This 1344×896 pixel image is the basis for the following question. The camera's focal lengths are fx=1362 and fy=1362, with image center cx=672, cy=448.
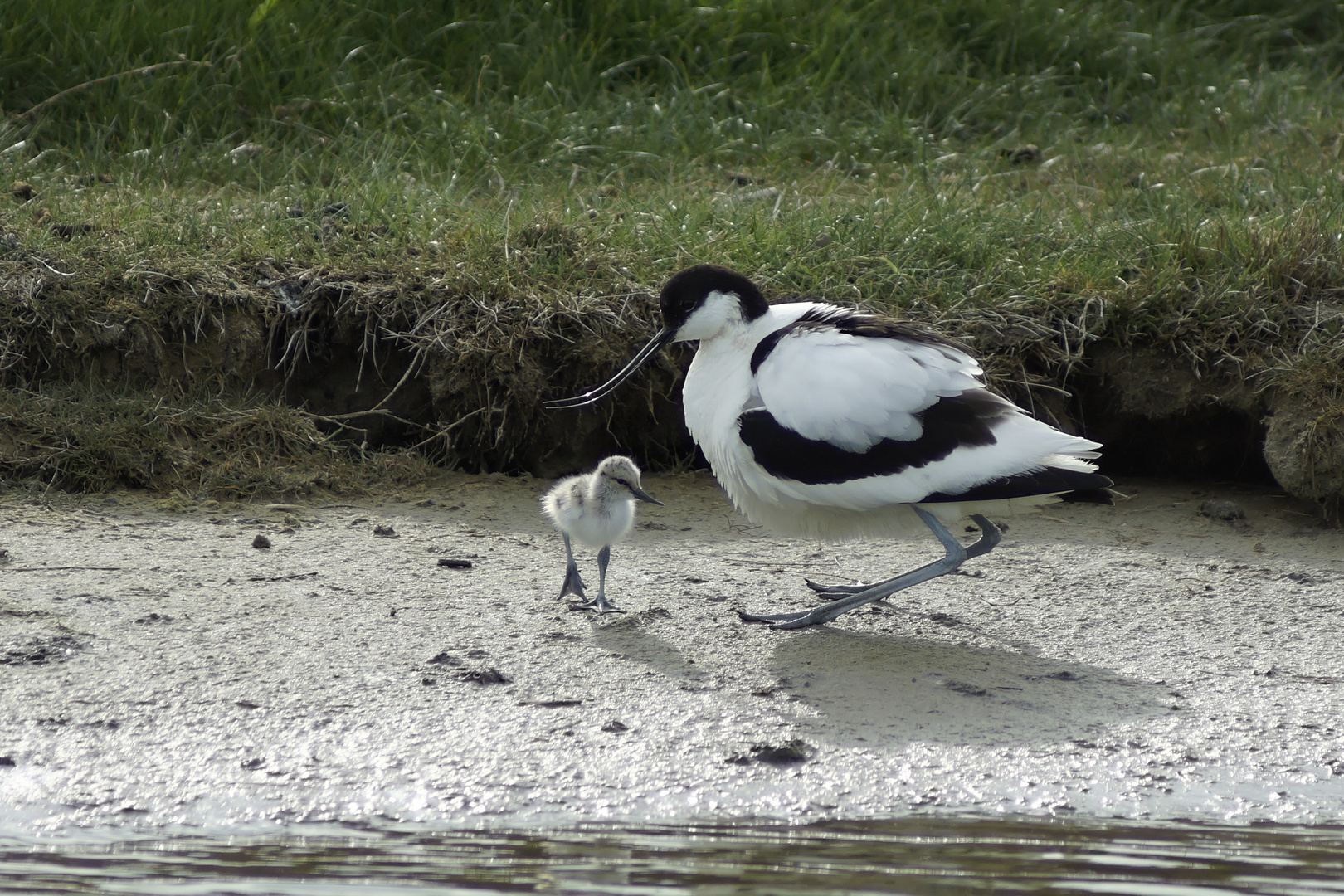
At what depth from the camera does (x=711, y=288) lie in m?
3.83

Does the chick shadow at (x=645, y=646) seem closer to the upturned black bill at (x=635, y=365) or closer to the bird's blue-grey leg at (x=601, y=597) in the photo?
the bird's blue-grey leg at (x=601, y=597)

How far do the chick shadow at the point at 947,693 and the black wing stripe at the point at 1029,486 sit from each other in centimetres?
38

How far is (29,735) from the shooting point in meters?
2.67

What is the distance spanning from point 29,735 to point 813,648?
1783mm

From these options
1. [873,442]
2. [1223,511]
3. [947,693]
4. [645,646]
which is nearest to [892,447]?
[873,442]

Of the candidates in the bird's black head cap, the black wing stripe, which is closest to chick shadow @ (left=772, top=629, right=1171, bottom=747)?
the black wing stripe

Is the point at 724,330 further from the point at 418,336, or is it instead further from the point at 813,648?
the point at 418,336

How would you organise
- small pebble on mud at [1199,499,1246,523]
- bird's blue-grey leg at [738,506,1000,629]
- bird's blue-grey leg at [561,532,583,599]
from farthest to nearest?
small pebble on mud at [1199,499,1246,523], bird's blue-grey leg at [561,532,583,599], bird's blue-grey leg at [738,506,1000,629]

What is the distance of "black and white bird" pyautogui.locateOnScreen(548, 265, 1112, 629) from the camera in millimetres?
3434

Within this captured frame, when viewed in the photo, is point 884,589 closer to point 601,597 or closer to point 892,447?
point 892,447

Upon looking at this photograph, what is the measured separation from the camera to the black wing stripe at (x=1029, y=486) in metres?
3.40

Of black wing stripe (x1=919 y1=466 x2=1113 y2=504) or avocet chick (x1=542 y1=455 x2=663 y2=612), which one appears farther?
avocet chick (x1=542 y1=455 x2=663 y2=612)

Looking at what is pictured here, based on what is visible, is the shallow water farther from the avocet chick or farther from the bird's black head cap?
the bird's black head cap

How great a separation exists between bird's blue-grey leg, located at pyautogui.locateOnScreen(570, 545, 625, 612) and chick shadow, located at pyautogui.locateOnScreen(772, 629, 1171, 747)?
494 mm
